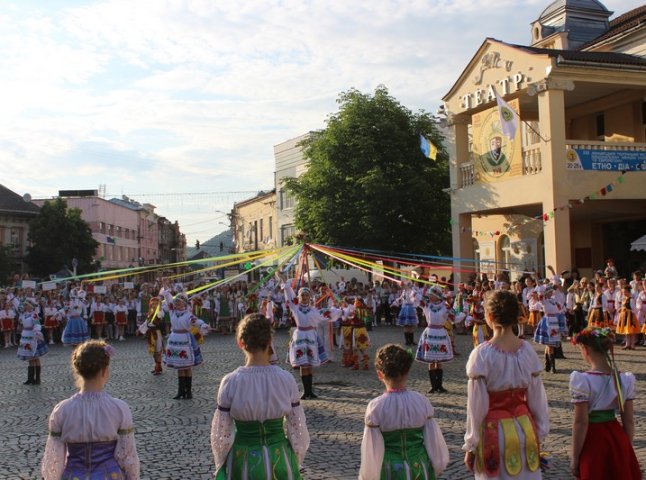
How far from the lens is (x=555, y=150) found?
74.4 feet

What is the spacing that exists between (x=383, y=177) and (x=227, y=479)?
1103 inches

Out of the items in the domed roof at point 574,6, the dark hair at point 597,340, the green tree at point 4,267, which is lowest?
the dark hair at point 597,340

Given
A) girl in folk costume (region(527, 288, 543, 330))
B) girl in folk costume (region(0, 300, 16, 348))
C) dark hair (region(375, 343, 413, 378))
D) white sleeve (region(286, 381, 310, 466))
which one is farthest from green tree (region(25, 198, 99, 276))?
dark hair (region(375, 343, 413, 378))

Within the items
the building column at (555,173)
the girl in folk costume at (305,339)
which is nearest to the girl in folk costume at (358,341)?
the girl in folk costume at (305,339)

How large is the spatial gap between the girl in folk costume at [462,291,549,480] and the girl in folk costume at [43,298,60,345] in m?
21.7

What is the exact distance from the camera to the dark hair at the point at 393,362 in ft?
16.2

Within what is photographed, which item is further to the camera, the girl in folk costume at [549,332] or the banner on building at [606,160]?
the banner on building at [606,160]

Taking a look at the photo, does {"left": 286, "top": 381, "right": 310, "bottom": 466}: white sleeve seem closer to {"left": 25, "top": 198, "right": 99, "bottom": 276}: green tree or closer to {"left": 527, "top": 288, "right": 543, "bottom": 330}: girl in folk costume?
{"left": 527, "top": 288, "right": 543, "bottom": 330}: girl in folk costume

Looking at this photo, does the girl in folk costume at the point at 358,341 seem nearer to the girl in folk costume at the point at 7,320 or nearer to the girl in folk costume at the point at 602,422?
the girl in folk costume at the point at 602,422

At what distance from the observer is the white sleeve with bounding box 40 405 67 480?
459cm

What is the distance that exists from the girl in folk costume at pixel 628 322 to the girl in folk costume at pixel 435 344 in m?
7.45

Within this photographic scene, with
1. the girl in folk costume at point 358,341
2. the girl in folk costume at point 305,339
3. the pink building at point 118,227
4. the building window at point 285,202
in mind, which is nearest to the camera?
the girl in folk costume at point 305,339

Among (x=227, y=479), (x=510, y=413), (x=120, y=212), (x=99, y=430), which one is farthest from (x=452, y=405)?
(x=120, y=212)

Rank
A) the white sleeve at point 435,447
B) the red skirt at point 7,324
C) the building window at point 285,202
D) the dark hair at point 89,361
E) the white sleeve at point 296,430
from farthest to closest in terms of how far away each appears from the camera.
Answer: the building window at point 285,202, the red skirt at point 7,324, the white sleeve at point 296,430, the white sleeve at point 435,447, the dark hair at point 89,361
